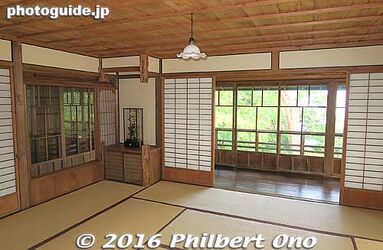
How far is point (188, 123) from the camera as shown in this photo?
5836 millimetres

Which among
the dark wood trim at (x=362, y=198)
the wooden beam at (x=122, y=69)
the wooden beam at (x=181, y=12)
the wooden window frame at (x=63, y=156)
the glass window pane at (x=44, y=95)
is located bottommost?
the dark wood trim at (x=362, y=198)

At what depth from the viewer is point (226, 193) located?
16.9 ft

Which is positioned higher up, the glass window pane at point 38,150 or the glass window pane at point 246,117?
the glass window pane at point 246,117

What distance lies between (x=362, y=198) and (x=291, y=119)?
2.62 metres

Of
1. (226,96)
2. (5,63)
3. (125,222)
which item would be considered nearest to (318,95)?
(226,96)

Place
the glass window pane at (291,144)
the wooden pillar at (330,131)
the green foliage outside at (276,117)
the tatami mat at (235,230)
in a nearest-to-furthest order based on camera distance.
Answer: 1. the tatami mat at (235,230)
2. the wooden pillar at (330,131)
3. the green foliage outside at (276,117)
4. the glass window pane at (291,144)

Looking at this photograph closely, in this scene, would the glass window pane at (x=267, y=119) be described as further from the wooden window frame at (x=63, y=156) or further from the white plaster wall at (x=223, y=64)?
the wooden window frame at (x=63, y=156)

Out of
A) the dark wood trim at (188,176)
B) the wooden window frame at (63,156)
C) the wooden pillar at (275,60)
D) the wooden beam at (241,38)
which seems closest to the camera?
the wooden beam at (241,38)

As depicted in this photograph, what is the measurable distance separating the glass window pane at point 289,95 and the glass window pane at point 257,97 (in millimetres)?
544

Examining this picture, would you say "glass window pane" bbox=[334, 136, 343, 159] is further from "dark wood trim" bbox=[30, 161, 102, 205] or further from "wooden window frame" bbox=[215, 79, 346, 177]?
"dark wood trim" bbox=[30, 161, 102, 205]

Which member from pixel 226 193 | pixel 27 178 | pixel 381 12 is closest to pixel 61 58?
pixel 27 178

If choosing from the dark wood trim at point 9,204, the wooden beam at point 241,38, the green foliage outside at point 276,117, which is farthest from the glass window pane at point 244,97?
the dark wood trim at point 9,204

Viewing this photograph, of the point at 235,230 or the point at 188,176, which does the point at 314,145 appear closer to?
the point at 188,176

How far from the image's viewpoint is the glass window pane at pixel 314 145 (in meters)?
6.47
